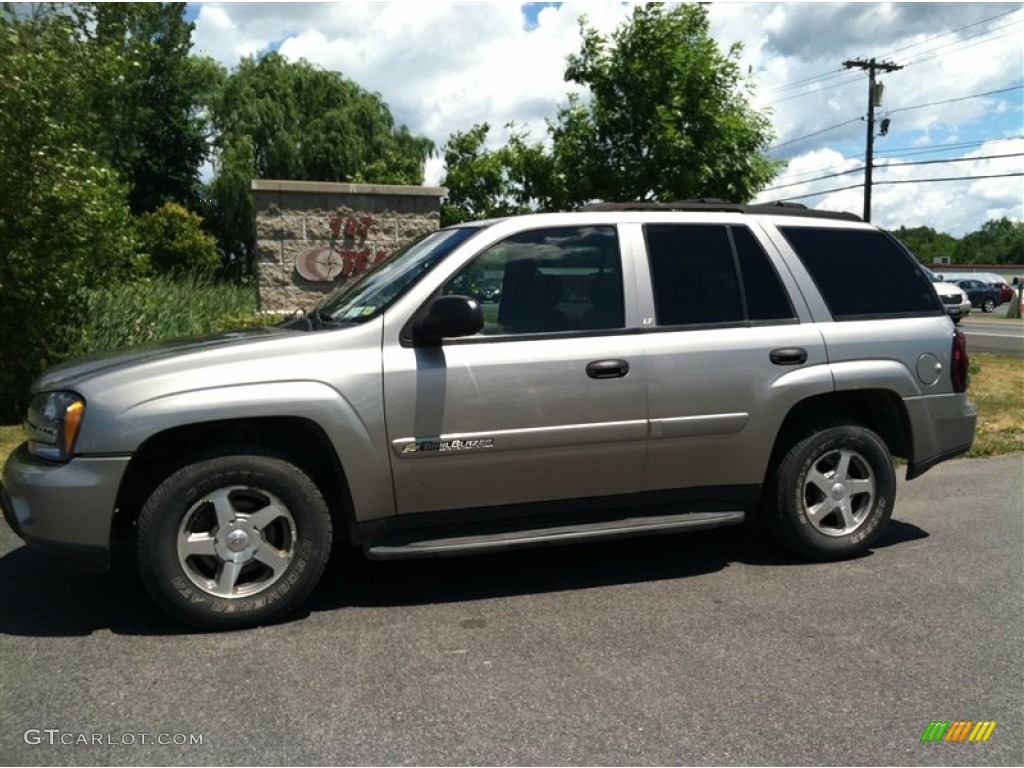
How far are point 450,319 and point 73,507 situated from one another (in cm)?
180

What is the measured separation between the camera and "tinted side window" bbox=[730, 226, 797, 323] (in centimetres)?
497

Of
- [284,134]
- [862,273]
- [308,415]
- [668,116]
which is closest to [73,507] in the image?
[308,415]

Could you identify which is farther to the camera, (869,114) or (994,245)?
(994,245)

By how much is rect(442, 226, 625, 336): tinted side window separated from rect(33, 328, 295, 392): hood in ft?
3.24

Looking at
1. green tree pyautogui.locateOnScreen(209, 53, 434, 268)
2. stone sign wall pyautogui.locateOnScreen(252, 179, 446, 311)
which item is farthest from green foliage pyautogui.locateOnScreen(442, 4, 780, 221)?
green tree pyautogui.locateOnScreen(209, 53, 434, 268)

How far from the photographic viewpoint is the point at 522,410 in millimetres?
4359

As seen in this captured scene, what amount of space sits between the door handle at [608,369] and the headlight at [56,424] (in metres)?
2.31

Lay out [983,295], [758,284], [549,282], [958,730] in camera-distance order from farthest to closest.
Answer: [983,295] → [758,284] → [549,282] → [958,730]

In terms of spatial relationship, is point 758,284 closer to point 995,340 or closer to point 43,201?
point 43,201

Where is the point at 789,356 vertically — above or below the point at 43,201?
below

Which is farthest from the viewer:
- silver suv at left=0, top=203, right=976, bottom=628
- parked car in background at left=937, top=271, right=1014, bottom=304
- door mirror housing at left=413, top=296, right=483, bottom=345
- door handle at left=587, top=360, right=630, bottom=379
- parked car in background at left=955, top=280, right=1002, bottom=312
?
parked car in background at left=937, top=271, right=1014, bottom=304

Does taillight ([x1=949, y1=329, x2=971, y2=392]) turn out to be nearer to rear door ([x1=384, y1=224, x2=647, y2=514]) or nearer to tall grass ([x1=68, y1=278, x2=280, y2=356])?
rear door ([x1=384, y1=224, x2=647, y2=514])

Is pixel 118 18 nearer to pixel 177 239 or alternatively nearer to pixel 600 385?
pixel 600 385

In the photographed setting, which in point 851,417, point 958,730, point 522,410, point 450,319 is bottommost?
point 958,730
